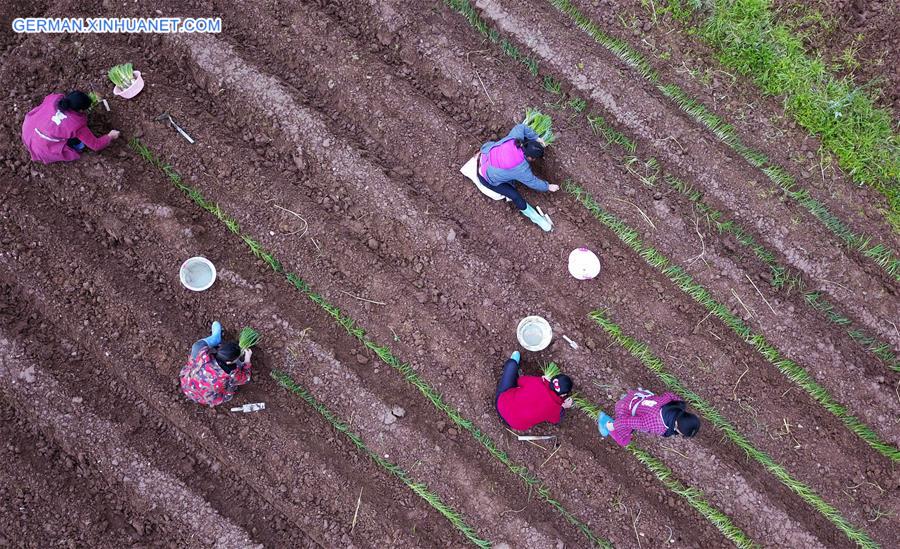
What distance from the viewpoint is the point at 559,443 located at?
3.90 meters

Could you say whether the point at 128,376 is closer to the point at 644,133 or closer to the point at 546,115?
the point at 546,115

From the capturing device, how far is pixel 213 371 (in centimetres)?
347

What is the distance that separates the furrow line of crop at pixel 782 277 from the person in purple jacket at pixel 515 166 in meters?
0.71

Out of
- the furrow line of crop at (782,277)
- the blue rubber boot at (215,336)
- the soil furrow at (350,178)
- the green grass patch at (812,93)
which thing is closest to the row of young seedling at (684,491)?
the soil furrow at (350,178)

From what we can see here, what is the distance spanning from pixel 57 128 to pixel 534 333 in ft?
11.3

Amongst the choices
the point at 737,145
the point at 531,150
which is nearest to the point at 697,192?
the point at 737,145

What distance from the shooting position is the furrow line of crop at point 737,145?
4.07 meters

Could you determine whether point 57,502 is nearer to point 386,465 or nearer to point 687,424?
point 386,465

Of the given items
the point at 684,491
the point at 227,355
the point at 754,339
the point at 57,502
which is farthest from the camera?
the point at 754,339

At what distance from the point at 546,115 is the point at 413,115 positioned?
Result: 97 cm

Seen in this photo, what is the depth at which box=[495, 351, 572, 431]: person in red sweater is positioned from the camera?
11.7 ft

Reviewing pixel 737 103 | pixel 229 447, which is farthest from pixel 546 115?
pixel 229 447

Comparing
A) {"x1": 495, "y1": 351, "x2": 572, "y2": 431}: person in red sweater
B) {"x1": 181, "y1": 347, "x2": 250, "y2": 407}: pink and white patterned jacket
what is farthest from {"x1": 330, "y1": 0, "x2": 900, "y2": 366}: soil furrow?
{"x1": 181, "y1": 347, "x2": 250, "y2": 407}: pink and white patterned jacket

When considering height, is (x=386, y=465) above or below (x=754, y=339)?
below
